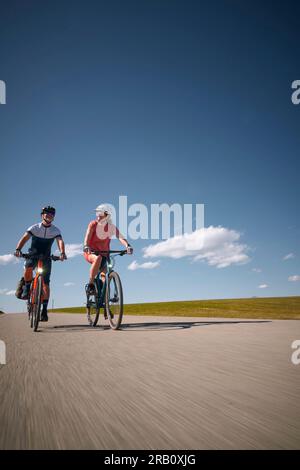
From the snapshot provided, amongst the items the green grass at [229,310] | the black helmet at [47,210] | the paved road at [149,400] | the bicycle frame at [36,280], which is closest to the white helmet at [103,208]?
the black helmet at [47,210]

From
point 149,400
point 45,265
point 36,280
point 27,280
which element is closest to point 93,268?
point 45,265

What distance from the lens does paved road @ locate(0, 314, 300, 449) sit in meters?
1.40

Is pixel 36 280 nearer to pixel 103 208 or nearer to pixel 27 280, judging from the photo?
pixel 27 280

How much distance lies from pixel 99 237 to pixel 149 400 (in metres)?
6.59

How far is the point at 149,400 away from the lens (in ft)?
6.49

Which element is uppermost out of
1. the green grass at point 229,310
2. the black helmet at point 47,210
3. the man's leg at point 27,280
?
the black helmet at point 47,210

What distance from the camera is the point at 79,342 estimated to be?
480 centimetres

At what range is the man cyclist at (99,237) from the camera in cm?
810

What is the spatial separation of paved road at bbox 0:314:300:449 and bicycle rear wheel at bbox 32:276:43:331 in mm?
2812

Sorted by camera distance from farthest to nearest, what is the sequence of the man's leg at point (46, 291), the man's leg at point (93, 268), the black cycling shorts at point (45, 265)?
the man's leg at point (93, 268) < the black cycling shorts at point (45, 265) < the man's leg at point (46, 291)

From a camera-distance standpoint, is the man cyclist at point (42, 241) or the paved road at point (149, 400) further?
the man cyclist at point (42, 241)

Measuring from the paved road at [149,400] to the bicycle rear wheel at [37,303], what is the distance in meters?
2.81

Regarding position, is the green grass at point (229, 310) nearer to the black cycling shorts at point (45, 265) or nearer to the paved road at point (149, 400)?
the black cycling shorts at point (45, 265)
